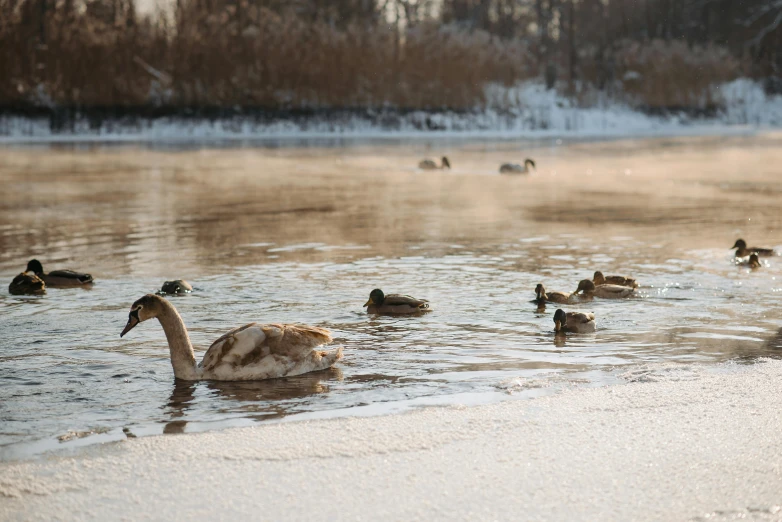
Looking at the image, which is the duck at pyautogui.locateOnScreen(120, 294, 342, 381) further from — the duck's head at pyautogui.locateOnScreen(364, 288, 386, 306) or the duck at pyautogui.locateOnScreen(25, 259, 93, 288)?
the duck at pyautogui.locateOnScreen(25, 259, 93, 288)

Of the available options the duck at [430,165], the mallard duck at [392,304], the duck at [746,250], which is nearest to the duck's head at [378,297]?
the mallard duck at [392,304]

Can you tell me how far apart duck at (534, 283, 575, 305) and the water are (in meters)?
0.11

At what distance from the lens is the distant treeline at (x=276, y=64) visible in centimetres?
3672

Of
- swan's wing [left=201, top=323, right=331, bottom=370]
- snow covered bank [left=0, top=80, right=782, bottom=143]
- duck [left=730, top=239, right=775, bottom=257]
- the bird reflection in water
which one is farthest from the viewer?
snow covered bank [left=0, top=80, right=782, bottom=143]

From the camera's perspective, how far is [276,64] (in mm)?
39188

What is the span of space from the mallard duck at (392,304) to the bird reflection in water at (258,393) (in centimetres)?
166

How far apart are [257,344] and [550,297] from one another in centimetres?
304

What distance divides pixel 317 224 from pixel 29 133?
78.5ft

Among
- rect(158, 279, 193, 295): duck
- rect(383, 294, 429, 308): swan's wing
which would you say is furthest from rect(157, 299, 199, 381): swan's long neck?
rect(158, 279, 193, 295): duck

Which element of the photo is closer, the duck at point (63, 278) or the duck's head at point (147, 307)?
the duck's head at point (147, 307)

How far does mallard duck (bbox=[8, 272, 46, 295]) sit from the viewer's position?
9156 mm

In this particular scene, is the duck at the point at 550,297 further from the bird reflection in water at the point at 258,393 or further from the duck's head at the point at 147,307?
the duck's head at the point at 147,307

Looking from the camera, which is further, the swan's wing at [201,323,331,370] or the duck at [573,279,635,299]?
the duck at [573,279,635,299]

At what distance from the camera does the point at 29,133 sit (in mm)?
35844
